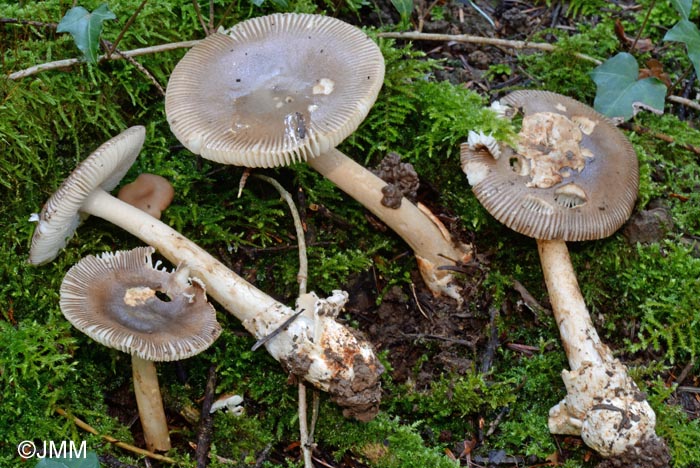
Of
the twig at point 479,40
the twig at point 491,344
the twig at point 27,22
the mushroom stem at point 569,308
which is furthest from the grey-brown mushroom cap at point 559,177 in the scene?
the twig at point 27,22

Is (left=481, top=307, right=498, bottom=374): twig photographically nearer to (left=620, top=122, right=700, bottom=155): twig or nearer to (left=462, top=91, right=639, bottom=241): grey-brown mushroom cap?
(left=462, top=91, right=639, bottom=241): grey-brown mushroom cap

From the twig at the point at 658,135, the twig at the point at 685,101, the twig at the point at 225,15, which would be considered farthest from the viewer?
the twig at the point at 685,101

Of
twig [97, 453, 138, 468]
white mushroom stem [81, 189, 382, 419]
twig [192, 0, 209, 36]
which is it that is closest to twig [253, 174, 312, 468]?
white mushroom stem [81, 189, 382, 419]

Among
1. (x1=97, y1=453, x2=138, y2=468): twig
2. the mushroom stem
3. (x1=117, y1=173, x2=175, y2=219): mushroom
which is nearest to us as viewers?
(x1=97, y1=453, x2=138, y2=468): twig

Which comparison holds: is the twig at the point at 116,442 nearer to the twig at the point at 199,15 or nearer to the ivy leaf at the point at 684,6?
the twig at the point at 199,15

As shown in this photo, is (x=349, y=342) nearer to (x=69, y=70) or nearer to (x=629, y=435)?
(x=629, y=435)

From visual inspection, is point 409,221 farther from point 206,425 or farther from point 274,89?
point 206,425

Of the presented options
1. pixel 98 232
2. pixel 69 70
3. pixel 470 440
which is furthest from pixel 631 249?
pixel 69 70
